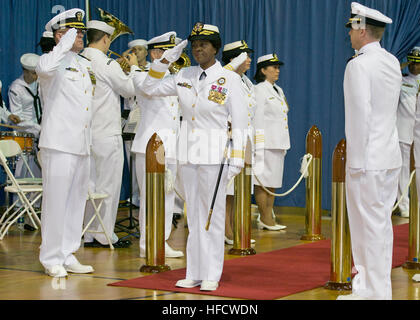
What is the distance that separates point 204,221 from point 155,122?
1614 mm

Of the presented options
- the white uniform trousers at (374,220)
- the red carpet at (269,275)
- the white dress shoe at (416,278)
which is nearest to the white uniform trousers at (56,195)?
the red carpet at (269,275)

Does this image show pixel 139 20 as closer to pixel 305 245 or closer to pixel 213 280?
pixel 305 245

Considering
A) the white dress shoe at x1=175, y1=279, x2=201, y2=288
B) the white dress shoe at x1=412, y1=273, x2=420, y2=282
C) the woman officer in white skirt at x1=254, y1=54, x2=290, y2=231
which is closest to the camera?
the white dress shoe at x1=175, y1=279, x2=201, y2=288

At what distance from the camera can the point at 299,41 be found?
10.2 m

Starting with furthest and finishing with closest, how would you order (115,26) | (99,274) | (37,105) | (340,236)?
1. (37,105)
2. (115,26)
3. (99,274)
4. (340,236)

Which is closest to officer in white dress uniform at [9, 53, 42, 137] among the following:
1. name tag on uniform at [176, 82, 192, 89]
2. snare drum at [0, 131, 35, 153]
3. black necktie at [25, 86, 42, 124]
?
black necktie at [25, 86, 42, 124]

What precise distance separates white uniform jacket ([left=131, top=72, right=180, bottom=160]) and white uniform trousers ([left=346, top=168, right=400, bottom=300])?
2.32m

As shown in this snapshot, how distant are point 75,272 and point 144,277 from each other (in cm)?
61

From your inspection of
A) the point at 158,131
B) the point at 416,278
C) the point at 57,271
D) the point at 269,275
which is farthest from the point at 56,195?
the point at 416,278

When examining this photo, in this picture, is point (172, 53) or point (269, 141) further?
point (269, 141)

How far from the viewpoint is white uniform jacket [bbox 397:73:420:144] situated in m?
9.42

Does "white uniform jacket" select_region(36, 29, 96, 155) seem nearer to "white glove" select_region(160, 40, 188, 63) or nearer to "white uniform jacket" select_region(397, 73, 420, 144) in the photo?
"white glove" select_region(160, 40, 188, 63)

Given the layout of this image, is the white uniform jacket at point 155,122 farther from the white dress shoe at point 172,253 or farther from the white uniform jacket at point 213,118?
the white uniform jacket at point 213,118

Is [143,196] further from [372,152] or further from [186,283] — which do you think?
[372,152]
